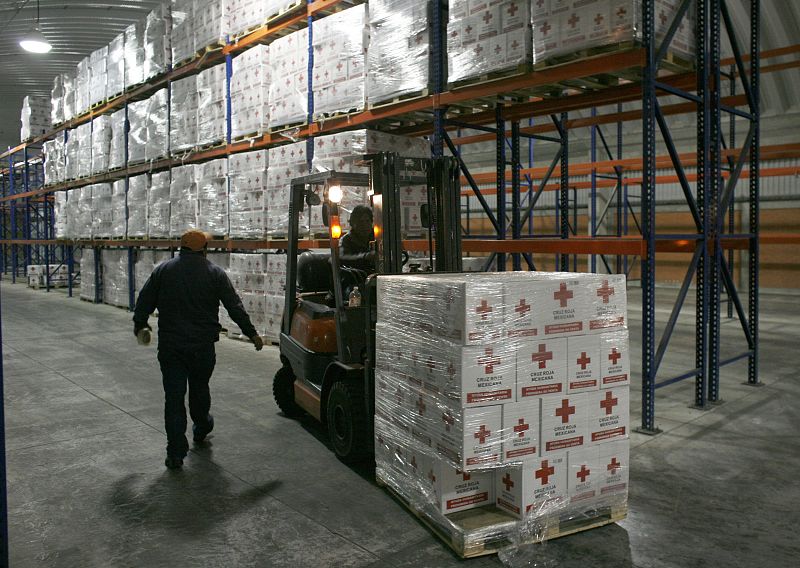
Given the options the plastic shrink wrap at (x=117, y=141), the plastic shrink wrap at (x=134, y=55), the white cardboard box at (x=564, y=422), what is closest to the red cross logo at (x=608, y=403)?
the white cardboard box at (x=564, y=422)

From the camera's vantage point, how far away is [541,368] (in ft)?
10.3

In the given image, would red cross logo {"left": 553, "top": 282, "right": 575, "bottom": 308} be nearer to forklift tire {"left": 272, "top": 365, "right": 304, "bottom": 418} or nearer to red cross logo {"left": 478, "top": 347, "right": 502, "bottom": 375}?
red cross logo {"left": 478, "top": 347, "right": 502, "bottom": 375}

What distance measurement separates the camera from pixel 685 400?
6047mm

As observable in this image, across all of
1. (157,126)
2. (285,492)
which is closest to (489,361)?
(285,492)

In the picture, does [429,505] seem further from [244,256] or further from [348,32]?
[244,256]

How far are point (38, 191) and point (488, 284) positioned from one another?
19614mm

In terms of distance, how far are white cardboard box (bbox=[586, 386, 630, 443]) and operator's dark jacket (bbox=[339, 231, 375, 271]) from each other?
2.17 m

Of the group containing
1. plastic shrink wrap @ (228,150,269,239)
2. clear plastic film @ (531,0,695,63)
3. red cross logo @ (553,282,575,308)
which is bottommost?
red cross logo @ (553,282,575,308)

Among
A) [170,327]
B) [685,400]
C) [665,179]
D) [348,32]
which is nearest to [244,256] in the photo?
[348,32]

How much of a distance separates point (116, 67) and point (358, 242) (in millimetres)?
10859

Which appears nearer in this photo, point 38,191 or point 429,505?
point 429,505

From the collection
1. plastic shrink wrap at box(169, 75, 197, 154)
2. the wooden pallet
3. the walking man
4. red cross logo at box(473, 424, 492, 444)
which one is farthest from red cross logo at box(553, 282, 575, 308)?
plastic shrink wrap at box(169, 75, 197, 154)

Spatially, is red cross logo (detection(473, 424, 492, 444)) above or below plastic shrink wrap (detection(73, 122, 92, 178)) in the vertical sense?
below

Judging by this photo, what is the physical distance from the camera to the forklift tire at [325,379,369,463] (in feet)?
13.7
